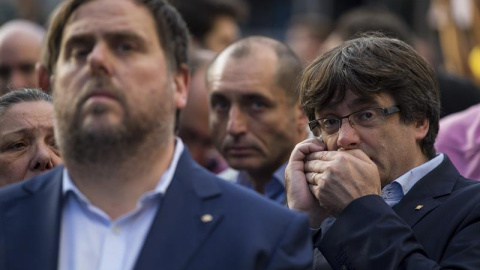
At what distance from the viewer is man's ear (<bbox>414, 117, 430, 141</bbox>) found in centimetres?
444

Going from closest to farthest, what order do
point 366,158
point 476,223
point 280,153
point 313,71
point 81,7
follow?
1. point 81,7
2. point 476,223
3. point 366,158
4. point 313,71
5. point 280,153

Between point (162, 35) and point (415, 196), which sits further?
point (415, 196)

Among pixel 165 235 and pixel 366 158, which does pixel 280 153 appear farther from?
pixel 165 235

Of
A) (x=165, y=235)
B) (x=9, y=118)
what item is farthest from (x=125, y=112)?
(x=9, y=118)

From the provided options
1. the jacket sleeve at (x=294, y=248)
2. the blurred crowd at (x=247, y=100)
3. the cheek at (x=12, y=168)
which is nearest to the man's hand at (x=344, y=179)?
the blurred crowd at (x=247, y=100)

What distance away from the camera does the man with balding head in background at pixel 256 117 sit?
5.73m

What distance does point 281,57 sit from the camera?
6047mm

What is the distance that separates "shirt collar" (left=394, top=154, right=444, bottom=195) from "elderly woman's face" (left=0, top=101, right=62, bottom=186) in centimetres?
145

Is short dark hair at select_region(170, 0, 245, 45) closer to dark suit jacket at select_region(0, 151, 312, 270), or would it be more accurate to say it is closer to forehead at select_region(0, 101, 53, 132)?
forehead at select_region(0, 101, 53, 132)

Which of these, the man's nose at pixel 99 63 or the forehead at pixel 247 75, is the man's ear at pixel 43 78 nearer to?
the forehead at pixel 247 75

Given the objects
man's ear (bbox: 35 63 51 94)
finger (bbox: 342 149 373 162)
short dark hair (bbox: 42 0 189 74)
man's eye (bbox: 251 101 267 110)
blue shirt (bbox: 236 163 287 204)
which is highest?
short dark hair (bbox: 42 0 189 74)

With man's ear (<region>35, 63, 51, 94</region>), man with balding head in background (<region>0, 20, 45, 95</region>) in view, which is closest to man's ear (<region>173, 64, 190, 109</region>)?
man's ear (<region>35, 63, 51, 94</region>)

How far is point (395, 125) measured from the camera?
14.3ft

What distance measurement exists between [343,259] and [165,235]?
84 cm
